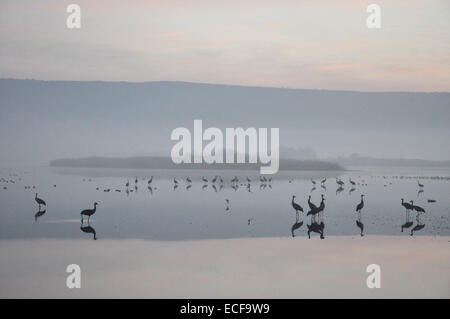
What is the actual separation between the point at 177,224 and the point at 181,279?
4.23m

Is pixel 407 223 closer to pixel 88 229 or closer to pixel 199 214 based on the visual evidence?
pixel 199 214

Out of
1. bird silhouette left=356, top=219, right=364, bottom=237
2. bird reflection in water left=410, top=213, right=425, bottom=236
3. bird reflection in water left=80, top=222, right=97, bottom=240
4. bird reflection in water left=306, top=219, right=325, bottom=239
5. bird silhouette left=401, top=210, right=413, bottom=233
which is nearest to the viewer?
bird reflection in water left=80, top=222, right=97, bottom=240

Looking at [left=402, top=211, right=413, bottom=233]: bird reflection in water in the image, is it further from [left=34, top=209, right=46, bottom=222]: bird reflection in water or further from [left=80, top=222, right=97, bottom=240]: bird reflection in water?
[left=34, top=209, right=46, bottom=222]: bird reflection in water

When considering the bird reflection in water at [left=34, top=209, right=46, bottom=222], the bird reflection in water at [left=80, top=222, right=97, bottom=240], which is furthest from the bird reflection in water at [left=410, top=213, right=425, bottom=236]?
the bird reflection in water at [left=34, top=209, right=46, bottom=222]

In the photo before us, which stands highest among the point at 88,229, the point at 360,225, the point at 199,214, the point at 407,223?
the point at 199,214

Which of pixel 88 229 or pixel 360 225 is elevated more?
pixel 360 225

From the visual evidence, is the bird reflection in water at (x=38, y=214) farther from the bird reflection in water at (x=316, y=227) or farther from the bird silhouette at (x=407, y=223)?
the bird silhouette at (x=407, y=223)

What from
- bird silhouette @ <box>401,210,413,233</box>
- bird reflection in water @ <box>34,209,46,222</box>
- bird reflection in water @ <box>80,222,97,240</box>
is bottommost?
bird reflection in water @ <box>80,222,97,240</box>

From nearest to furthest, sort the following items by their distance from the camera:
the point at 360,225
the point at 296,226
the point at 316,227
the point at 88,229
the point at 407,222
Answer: the point at 88,229 < the point at 316,227 < the point at 360,225 < the point at 296,226 < the point at 407,222

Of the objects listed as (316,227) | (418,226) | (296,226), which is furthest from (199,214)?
(418,226)

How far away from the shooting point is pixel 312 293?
9875 mm

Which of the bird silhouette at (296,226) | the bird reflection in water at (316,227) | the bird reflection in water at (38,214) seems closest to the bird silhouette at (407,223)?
the bird reflection in water at (316,227)

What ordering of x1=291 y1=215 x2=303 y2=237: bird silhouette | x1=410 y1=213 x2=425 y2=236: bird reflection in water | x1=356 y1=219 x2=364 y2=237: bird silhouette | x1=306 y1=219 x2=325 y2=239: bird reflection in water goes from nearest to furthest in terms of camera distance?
x1=356 y1=219 x2=364 y2=237: bird silhouette < x1=306 y1=219 x2=325 y2=239: bird reflection in water < x1=291 y1=215 x2=303 y2=237: bird silhouette < x1=410 y1=213 x2=425 y2=236: bird reflection in water

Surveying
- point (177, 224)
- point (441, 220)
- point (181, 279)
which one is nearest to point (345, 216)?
point (441, 220)
